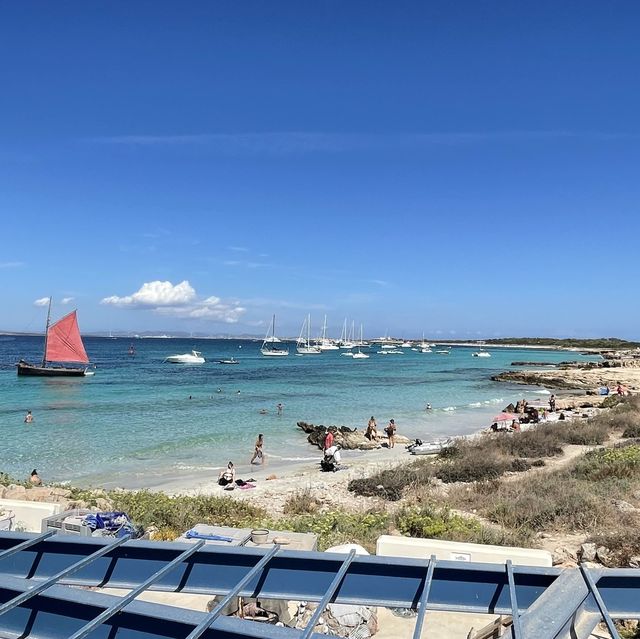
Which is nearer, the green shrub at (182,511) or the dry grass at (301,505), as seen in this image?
the green shrub at (182,511)

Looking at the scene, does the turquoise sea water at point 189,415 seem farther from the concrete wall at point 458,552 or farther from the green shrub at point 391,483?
the concrete wall at point 458,552

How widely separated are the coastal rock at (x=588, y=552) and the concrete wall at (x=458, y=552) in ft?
6.56

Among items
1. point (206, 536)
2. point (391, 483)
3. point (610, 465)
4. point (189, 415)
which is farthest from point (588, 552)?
point (189, 415)

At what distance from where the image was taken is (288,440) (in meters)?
25.7

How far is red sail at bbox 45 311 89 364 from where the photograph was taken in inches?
2255

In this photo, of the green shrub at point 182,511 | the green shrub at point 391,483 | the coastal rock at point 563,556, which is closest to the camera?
the coastal rock at point 563,556

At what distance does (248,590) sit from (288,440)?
22.2 meters

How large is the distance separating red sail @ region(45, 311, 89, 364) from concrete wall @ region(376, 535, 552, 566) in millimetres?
56288

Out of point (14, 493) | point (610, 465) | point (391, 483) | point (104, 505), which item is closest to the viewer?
point (104, 505)

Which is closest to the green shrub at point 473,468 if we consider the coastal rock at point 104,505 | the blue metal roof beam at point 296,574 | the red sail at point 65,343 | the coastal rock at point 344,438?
the coastal rock at point 344,438

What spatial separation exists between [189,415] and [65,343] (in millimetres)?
33314

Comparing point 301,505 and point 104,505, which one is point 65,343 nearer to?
point 104,505

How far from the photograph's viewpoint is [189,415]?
31.5 metres

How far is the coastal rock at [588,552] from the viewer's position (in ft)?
27.5
